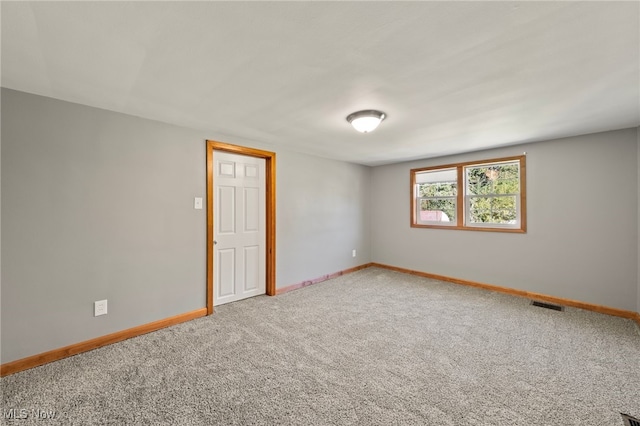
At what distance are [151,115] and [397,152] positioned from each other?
3374 millimetres

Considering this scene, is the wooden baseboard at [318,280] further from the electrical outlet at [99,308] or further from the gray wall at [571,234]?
the electrical outlet at [99,308]

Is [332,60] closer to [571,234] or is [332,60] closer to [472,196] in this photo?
A: [472,196]

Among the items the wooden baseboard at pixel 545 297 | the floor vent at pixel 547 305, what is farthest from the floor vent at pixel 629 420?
the wooden baseboard at pixel 545 297

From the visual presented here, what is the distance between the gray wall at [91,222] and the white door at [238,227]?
310mm

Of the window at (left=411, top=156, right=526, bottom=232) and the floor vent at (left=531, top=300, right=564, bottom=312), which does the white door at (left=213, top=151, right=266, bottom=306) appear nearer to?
the window at (left=411, top=156, right=526, bottom=232)

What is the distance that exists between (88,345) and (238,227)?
73.9 inches

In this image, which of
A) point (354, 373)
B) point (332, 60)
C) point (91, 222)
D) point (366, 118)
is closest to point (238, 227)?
point (91, 222)

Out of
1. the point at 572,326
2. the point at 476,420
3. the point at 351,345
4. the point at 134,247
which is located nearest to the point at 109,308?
the point at 134,247

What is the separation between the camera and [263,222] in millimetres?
3936

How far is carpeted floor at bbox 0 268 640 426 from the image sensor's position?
64.7 inches

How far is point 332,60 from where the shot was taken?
1652mm

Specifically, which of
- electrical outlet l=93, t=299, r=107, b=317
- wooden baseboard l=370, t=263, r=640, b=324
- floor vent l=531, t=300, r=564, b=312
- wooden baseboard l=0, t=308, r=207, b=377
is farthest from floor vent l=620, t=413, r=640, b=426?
electrical outlet l=93, t=299, r=107, b=317

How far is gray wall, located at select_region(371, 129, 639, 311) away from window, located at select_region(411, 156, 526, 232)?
12 centimetres

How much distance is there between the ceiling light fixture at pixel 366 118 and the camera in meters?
2.49
